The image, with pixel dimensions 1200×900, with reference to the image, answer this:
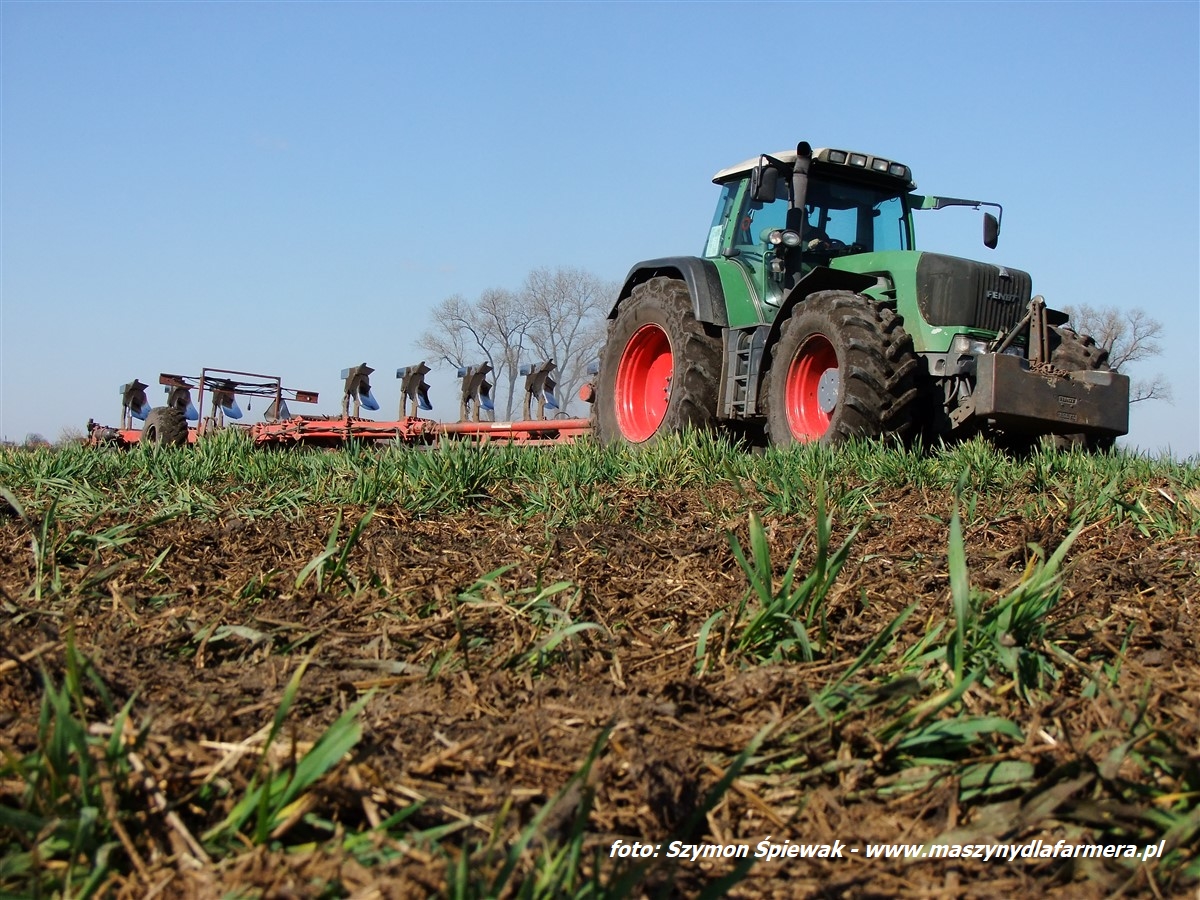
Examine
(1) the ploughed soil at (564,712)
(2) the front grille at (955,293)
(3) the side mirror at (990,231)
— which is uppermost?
(3) the side mirror at (990,231)

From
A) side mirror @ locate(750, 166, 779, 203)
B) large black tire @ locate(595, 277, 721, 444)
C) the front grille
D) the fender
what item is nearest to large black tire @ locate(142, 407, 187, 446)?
large black tire @ locate(595, 277, 721, 444)

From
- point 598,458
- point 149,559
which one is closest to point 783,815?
point 149,559

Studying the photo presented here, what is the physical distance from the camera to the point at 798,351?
7203 mm

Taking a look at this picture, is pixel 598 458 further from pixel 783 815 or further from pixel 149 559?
pixel 783 815

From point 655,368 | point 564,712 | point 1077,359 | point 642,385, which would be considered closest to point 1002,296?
point 1077,359

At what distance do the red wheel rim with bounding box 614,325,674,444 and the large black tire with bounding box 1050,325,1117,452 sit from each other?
303cm

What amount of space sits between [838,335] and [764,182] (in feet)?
4.29

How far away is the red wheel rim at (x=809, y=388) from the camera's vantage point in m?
7.14

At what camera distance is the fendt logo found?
24.3 ft

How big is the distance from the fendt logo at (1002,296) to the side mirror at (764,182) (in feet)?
5.19

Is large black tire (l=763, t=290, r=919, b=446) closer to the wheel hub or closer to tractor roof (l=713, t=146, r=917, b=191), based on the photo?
the wheel hub

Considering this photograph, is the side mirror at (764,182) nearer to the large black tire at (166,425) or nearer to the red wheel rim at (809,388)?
the red wheel rim at (809,388)

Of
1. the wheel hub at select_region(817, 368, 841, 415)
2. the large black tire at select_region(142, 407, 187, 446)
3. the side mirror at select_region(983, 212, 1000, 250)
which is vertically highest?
the side mirror at select_region(983, 212, 1000, 250)

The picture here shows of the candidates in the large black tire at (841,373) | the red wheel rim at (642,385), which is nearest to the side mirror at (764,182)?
the large black tire at (841,373)
